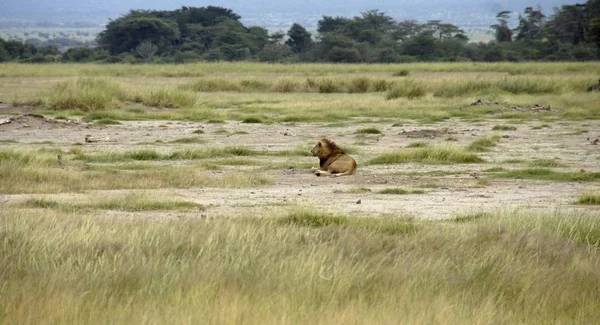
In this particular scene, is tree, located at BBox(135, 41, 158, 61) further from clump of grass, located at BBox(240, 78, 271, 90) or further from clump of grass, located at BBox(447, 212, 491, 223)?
clump of grass, located at BBox(447, 212, 491, 223)

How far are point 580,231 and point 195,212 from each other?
13.2 feet

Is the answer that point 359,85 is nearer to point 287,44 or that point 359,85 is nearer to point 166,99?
point 166,99

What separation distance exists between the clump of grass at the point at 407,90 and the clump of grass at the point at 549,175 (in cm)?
1936

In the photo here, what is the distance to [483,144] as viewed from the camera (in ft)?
63.0

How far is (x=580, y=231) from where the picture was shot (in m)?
8.84

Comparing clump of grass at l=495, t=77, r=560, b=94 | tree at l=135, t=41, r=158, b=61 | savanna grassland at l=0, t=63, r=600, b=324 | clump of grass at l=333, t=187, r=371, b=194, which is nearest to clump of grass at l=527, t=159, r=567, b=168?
savanna grassland at l=0, t=63, r=600, b=324

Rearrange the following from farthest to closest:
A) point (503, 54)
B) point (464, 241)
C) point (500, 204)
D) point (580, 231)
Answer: point (503, 54) → point (500, 204) → point (580, 231) → point (464, 241)

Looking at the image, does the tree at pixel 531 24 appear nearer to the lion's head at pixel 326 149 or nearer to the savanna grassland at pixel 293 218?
the savanna grassland at pixel 293 218

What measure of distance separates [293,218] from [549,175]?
6480 millimetres

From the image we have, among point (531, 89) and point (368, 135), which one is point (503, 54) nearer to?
point (531, 89)

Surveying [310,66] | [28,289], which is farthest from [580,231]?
[310,66]

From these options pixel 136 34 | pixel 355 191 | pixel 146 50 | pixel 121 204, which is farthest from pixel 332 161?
pixel 136 34

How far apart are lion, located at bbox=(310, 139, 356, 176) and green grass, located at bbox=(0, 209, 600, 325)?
553 centimetres

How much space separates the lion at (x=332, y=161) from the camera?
14445mm
